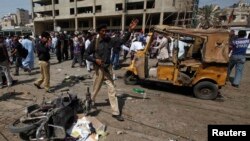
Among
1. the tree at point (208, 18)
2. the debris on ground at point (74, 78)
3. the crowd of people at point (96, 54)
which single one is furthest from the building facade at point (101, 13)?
the debris on ground at point (74, 78)

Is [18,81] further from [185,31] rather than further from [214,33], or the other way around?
[214,33]

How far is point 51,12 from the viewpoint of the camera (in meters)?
56.1

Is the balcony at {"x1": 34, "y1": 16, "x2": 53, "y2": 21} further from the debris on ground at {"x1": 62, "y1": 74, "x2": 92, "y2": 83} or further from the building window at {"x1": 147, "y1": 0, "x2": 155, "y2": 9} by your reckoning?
the debris on ground at {"x1": 62, "y1": 74, "x2": 92, "y2": 83}

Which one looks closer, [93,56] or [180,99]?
[93,56]

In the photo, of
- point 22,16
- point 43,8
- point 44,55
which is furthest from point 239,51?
point 22,16

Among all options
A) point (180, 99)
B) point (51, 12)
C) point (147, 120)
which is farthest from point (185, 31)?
point (51, 12)

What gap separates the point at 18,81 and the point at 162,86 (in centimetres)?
576

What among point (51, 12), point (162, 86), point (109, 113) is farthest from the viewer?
point (51, 12)

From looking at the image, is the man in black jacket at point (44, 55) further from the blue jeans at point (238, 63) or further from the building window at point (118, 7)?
the building window at point (118, 7)

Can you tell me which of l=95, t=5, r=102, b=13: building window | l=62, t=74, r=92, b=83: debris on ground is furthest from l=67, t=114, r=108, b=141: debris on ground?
l=95, t=5, r=102, b=13: building window

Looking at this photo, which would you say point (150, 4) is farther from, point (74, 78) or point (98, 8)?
point (74, 78)

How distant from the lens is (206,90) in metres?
6.81

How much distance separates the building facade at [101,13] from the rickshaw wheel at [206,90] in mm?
31324

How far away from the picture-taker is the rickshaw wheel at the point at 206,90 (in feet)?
22.0
